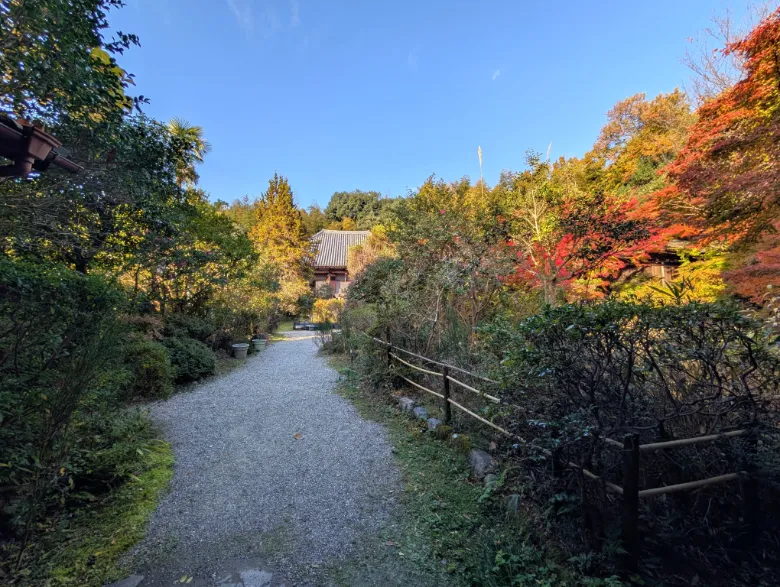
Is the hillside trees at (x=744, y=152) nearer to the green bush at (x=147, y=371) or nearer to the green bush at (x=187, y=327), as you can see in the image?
the green bush at (x=147, y=371)

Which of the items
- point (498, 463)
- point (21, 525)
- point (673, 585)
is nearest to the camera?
point (673, 585)

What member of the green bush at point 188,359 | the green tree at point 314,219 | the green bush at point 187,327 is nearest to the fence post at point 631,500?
the green bush at point 188,359

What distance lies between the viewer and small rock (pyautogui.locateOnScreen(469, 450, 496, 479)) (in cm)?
303

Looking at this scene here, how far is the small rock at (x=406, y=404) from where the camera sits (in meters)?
4.83

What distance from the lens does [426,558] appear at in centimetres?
223

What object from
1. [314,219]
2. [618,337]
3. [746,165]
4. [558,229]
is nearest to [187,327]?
[558,229]

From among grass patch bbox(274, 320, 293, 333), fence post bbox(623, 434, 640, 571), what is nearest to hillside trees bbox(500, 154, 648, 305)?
fence post bbox(623, 434, 640, 571)

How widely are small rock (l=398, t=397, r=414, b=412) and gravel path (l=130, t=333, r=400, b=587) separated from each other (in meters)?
0.49

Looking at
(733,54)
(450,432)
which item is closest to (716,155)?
(733,54)

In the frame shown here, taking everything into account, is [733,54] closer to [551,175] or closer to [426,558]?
[551,175]

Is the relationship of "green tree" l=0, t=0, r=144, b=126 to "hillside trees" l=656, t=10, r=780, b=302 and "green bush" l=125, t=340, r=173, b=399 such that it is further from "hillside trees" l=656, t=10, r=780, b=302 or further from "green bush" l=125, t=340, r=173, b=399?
"hillside trees" l=656, t=10, r=780, b=302

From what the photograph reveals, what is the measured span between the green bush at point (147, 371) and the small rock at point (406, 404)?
363 cm

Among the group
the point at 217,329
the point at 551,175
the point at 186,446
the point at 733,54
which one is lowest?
the point at 186,446

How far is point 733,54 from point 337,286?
18809 millimetres
